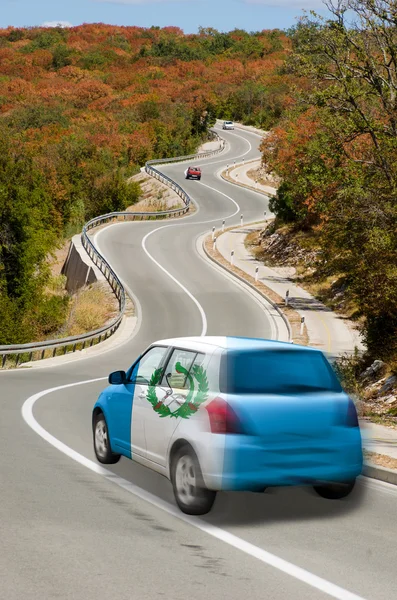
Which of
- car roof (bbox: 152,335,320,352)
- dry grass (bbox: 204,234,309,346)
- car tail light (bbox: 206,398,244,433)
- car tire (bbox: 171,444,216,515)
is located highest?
car roof (bbox: 152,335,320,352)

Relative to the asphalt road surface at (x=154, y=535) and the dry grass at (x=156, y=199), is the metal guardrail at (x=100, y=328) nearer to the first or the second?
the dry grass at (x=156, y=199)

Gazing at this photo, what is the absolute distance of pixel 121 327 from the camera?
36281 mm

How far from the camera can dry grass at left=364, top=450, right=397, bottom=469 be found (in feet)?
30.9

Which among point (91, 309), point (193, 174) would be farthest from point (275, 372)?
point (193, 174)

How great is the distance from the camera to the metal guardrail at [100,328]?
1053 inches

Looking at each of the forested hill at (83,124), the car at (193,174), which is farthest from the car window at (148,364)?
the car at (193,174)

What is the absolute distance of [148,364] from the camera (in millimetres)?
9180

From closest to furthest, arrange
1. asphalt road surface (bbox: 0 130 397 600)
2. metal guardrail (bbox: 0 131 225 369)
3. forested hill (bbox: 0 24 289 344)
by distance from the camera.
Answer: asphalt road surface (bbox: 0 130 397 600)
metal guardrail (bbox: 0 131 225 369)
forested hill (bbox: 0 24 289 344)

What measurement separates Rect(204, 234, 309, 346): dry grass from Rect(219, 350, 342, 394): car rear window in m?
23.8

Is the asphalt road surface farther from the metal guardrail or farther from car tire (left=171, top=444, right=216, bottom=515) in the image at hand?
the metal guardrail

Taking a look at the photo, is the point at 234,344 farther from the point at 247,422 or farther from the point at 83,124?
the point at 83,124

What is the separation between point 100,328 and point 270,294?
40.7 ft

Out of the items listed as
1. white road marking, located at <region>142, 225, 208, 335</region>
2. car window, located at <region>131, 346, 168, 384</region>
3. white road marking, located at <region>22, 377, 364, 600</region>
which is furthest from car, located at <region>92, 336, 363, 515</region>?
white road marking, located at <region>142, 225, 208, 335</region>

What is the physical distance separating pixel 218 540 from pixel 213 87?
492 feet
